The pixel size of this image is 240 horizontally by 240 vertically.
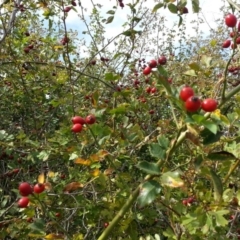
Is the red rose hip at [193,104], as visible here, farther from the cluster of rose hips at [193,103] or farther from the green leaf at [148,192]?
the green leaf at [148,192]

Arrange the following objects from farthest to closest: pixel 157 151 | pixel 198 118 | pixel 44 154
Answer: pixel 44 154 < pixel 157 151 < pixel 198 118

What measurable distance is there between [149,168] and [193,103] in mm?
193

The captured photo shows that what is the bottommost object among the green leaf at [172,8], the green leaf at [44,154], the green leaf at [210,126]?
the green leaf at [210,126]

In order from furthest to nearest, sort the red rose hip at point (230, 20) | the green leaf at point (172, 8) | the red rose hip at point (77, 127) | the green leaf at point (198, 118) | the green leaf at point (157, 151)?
the green leaf at point (172, 8) → the red rose hip at point (77, 127) → the red rose hip at point (230, 20) → the green leaf at point (157, 151) → the green leaf at point (198, 118)

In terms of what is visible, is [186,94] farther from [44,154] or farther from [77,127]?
[44,154]

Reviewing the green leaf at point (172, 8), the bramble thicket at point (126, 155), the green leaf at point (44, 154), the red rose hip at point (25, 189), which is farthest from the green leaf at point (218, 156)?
the green leaf at point (44, 154)

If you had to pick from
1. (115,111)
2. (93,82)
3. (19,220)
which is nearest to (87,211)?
(19,220)

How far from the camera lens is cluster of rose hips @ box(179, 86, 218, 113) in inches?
40.0

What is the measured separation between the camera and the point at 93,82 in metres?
4.74

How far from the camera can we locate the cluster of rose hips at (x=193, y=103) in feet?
3.33

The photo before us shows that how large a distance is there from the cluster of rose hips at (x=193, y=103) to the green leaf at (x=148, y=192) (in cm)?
19

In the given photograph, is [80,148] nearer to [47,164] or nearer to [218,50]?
[47,164]

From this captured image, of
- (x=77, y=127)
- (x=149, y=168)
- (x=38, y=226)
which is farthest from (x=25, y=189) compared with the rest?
(x=149, y=168)

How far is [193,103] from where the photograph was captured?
1.01 metres
